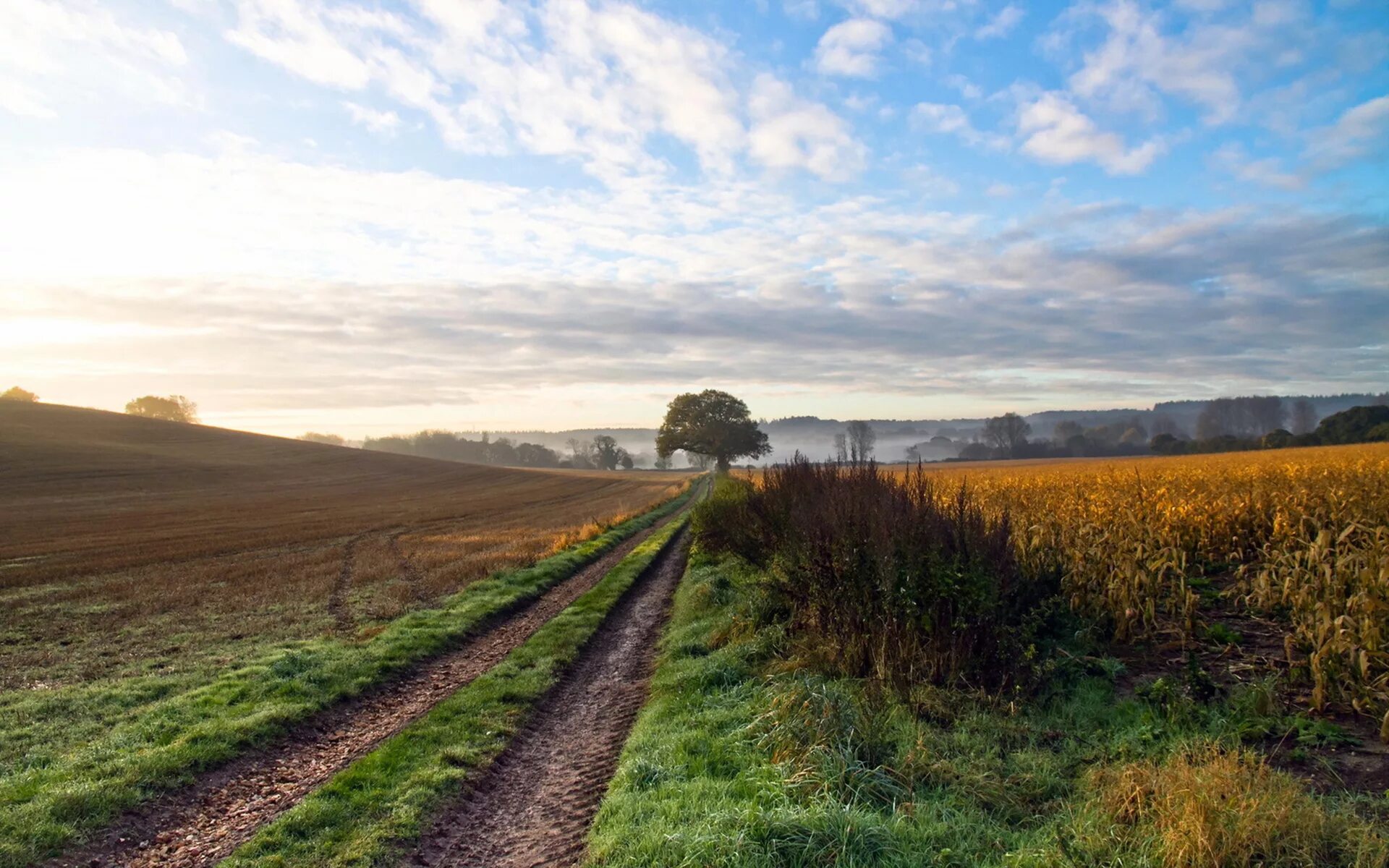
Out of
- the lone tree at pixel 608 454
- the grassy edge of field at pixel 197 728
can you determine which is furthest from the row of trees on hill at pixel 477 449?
the grassy edge of field at pixel 197 728

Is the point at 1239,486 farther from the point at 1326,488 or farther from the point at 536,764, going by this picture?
the point at 536,764

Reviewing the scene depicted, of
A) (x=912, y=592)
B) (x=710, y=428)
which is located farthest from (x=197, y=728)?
(x=710, y=428)

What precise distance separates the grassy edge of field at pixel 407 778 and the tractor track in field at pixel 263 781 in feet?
0.92

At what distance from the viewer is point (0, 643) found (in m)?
12.1

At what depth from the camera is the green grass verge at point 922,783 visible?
408cm

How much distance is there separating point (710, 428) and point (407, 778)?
6898cm

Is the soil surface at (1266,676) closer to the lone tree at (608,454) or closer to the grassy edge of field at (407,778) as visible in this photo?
the grassy edge of field at (407,778)

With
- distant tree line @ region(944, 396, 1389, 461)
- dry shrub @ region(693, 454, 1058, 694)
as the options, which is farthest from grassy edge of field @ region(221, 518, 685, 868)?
distant tree line @ region(944, 396, 1389, 461)

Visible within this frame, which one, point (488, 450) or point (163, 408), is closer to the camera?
point (163, 408)

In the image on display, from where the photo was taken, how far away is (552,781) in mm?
6555

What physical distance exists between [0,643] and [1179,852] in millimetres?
16593

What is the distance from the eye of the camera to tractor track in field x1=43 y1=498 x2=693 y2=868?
5410mm

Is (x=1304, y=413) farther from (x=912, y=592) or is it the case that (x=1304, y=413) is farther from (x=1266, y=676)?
(x=912, y=592)

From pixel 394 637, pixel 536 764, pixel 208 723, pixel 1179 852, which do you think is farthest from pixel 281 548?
pixel 1179 852
